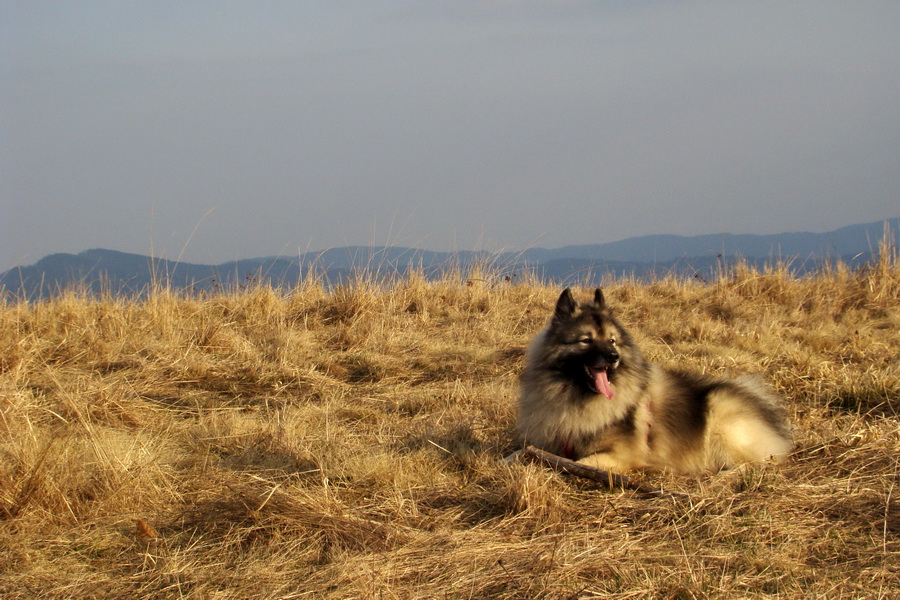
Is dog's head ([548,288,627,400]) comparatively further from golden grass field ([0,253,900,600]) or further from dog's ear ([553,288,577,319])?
golden grass field ([0,253,900,600])

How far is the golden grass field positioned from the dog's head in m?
0.60

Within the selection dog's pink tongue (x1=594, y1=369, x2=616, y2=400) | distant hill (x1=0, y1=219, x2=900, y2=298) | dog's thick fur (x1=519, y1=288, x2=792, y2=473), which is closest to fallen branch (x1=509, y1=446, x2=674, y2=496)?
dog's thick fur (x1=519, y1=288, x2=792, y2=473)

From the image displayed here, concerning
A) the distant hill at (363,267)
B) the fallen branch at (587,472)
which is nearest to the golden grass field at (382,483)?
the fallen branch at (587,472)

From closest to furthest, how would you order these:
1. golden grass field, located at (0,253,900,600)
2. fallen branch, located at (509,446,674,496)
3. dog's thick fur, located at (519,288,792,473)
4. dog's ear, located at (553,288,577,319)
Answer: golden grass field, located at (0,253,900,600)
fallen branch, located at (509,446,674,496)
dog's thick fur, located at (519,288,792,473)
dog's ear, located at (553,288,577,319)

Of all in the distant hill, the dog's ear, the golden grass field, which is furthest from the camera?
the distant hill

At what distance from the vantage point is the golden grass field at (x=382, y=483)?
2742mm

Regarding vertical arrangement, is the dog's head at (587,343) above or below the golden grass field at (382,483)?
above

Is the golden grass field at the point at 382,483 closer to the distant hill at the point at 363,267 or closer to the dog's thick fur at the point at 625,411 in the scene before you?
the dog's thick fur at the point at 625,411

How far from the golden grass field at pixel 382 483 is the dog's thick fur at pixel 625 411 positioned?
22 centimetres

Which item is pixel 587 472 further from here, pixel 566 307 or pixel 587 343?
pixel 566 307

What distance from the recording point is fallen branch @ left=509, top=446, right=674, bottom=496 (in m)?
3.58

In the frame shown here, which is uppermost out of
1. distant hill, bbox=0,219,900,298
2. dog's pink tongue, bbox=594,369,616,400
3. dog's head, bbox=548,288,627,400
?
distant hill, bbox=0,219,900,298

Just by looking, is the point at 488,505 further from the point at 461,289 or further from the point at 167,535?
the point at 461,289

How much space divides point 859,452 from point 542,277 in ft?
23.9
